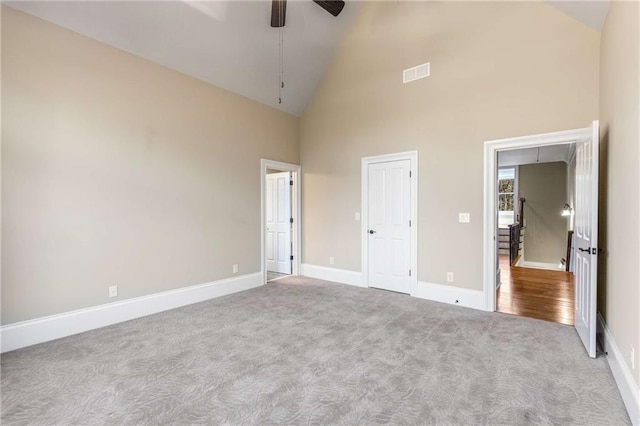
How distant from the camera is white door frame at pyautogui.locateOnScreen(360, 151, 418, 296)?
443 centimetres

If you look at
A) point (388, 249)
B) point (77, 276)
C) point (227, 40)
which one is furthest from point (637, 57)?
point (77, 276)

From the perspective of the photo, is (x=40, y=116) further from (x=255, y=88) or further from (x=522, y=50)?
(x=522, y=50)

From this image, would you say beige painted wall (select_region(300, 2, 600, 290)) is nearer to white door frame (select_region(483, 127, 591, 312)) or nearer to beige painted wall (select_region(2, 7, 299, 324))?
white door frame (select_region(483, 127, 591, 312))

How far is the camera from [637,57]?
6.21 ft

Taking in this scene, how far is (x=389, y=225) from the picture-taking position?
4.78 metres

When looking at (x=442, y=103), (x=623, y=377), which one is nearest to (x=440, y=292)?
(x=623, y=377)

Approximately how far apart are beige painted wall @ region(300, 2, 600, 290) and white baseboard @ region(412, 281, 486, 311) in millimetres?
107

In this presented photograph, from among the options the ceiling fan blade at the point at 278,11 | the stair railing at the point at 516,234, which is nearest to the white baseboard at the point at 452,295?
the stair railing at the point at 516,234

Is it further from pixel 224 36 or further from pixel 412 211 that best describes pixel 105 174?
pixel 412 211

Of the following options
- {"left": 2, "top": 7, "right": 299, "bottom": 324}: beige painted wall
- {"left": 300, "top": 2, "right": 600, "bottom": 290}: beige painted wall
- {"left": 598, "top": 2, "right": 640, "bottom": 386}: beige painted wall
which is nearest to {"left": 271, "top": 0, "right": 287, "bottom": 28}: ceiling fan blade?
{"left": 2, "top": 7, "right": 299, "bottom": 324}: beige painted wall

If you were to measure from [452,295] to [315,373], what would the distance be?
255 cm

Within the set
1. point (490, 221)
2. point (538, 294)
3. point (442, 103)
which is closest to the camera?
point (490, 221)

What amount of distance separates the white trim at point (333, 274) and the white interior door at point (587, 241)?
9.25 feet

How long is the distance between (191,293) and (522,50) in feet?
17.2
